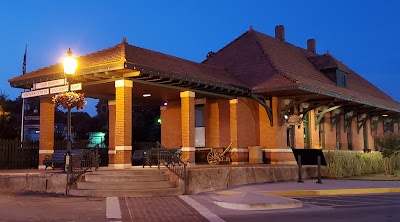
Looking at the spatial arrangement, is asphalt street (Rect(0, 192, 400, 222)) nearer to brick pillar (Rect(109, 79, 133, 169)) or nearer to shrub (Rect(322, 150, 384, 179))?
brick pillar (Rect(109, 79, 133, 169))

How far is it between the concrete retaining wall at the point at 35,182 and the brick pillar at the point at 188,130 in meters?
6.59

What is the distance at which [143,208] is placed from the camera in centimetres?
1244

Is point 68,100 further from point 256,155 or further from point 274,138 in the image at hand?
point 274,138

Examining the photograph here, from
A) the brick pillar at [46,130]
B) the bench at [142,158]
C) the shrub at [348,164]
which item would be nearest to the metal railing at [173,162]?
the bench at [142,158]

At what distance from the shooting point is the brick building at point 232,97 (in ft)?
61.4

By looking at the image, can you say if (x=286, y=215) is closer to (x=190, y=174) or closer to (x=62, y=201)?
(x=190, y=174)

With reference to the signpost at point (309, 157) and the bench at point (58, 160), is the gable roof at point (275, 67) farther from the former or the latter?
the bench at point (58, 160)

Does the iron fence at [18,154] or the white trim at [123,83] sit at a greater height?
the white trim at [123,83]

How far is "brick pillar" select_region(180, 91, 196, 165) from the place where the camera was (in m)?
21.1

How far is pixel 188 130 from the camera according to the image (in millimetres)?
21188

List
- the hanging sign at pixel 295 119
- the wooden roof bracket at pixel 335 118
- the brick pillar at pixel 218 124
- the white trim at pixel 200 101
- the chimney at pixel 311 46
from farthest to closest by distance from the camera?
the chimney at pixel 311 46 → the wooden roof bracket at pixel 335 118 → the white trim at pixel 200 101 → the brick pillar at pixel 218 124 → the hanging sign at pixel 295 119

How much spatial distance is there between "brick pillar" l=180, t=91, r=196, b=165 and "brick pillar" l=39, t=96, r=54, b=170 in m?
6.19

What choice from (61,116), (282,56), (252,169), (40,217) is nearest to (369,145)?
(282,56)

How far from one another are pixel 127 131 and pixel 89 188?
3.49 meters
